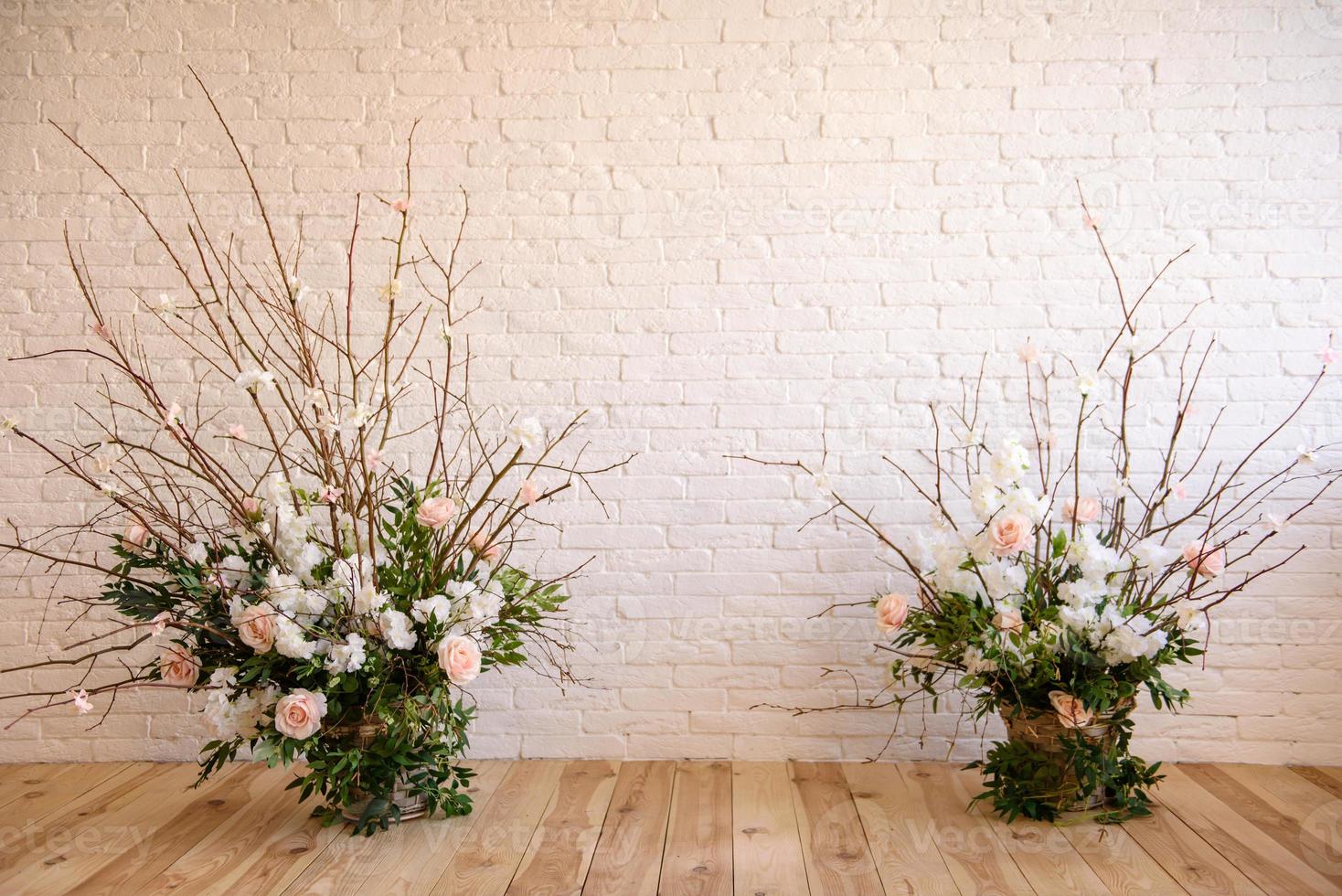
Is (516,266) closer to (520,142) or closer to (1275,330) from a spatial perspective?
(520,142)

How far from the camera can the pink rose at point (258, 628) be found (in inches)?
79.5

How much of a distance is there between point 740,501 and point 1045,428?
796 mm

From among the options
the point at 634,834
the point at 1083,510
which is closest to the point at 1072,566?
the point at 1083,510

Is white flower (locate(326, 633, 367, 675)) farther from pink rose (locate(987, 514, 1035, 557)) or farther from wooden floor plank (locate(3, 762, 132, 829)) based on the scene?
pink rose (locate(987, 514, 1035, 557))

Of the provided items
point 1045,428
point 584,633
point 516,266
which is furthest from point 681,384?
point 1045,428

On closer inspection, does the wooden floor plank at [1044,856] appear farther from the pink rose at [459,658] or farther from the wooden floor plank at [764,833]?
the pink rose at [459,658]

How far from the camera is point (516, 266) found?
8.64 feet

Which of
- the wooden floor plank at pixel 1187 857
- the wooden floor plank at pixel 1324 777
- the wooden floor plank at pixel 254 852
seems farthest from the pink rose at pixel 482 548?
the wooden floor plank at pixel 1324 777

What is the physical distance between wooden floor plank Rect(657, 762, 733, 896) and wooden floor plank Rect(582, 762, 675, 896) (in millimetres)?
22

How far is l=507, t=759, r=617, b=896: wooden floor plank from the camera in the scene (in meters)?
1.90

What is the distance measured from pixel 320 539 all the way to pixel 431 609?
42 centimetres

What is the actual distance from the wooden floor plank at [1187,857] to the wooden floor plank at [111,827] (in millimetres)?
2021

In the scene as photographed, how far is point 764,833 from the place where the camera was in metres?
2.14

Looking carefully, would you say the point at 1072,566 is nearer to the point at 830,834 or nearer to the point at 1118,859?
the point at 1118,859
